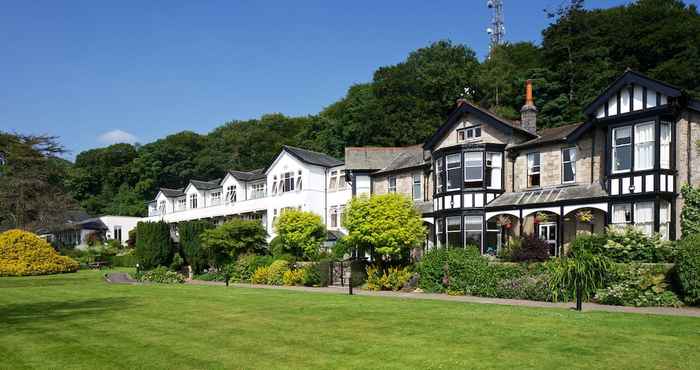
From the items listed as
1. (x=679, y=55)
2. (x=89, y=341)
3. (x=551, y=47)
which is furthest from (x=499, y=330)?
(x=551, y=47)

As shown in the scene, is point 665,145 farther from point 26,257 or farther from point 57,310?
point 26,257

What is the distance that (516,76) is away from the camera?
187 ft

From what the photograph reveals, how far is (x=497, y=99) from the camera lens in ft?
185

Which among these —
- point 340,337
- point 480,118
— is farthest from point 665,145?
point 340,337

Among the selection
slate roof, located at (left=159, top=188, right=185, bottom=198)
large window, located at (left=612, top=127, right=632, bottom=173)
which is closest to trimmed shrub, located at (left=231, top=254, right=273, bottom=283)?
large window, located at (left=612, top=127, right=632, bottom=173)

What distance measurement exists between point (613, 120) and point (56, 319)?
2323 centimetres

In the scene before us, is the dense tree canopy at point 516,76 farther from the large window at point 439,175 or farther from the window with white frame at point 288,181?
the large window at point 439,175

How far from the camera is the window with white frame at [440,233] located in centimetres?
3293

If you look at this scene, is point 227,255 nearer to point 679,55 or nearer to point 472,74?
point 472,74

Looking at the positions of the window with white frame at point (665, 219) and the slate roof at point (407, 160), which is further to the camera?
the slate roof at point (407, 160)

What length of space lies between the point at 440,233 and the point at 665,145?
12920 mm

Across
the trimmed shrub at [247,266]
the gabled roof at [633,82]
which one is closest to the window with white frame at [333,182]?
the trimmed shrub at [247,266]

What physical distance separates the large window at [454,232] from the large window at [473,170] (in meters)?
2.09

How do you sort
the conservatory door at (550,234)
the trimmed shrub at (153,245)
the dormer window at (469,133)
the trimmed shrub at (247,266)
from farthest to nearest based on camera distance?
the trimmed shrub at (153,245) < the trimmed shrub at (247,266) < the dormer window at (469,133) < the conservatory door at (550,234)
